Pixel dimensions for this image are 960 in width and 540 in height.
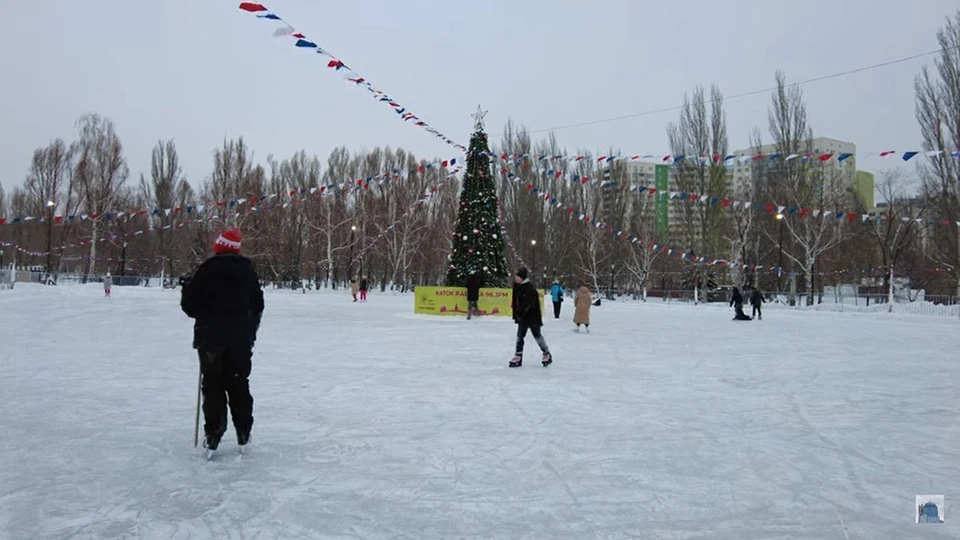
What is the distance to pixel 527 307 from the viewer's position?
844cm

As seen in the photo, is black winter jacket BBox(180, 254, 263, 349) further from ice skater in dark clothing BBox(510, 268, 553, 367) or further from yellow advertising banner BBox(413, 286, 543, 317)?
yellow advertising banner BBox(413, 286, 543, 317)

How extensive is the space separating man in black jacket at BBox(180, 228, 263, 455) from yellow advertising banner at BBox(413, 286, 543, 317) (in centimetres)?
1525

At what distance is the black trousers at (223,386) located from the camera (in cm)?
387

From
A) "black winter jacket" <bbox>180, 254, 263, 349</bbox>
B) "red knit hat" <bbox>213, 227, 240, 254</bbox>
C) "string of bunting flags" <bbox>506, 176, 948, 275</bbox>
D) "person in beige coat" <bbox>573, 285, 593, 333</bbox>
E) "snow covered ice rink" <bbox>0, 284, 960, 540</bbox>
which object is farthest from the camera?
"string of bunting flags" <bbox>506, 176, 948, 275</bbox>

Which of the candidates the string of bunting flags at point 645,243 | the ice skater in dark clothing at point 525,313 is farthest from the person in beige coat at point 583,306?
the string of bunting flags at point 645,243

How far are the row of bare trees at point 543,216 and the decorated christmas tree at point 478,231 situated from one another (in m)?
10.6

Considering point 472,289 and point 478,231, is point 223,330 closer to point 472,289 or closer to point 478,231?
point 472,289

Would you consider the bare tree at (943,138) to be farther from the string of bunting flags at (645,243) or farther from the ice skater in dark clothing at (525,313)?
the ice skater in dark clothing at (525,313)

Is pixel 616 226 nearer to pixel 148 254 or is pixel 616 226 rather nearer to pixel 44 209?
pixel 44 209

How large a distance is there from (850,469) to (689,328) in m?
12.7

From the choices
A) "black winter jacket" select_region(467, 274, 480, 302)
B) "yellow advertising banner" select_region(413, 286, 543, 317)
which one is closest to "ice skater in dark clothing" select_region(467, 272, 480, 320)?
"black winter jacket" select_region(467, 274, 480, 302)

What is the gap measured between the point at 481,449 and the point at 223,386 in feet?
5.94

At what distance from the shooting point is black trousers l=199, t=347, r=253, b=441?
387 centimetres

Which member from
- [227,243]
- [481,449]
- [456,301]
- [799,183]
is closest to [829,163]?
[799,183]
